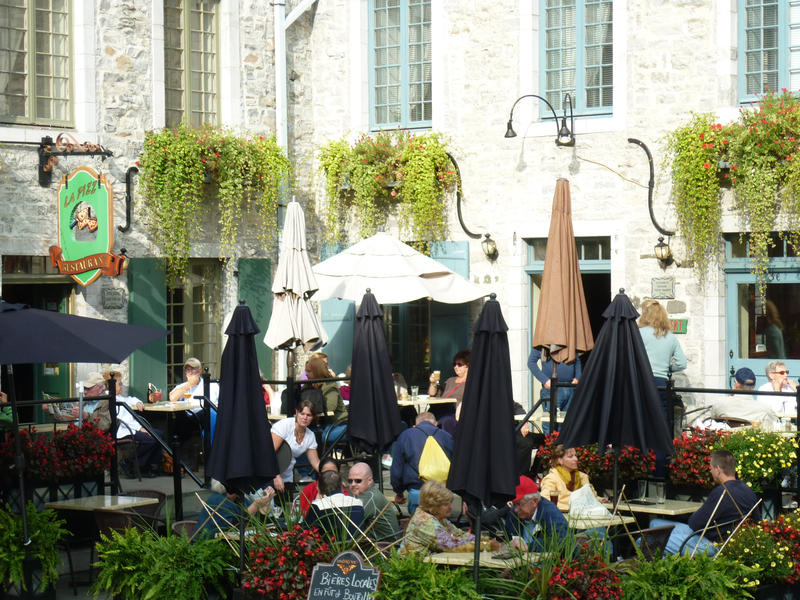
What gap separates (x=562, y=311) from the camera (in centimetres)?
1043

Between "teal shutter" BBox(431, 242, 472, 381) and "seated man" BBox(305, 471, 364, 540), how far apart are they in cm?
686

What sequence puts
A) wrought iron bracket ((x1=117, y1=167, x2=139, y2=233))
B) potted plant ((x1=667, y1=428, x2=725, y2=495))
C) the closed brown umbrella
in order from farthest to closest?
wrought iron bracket ((x1=117, y1=167, x2=139, y2=233)), the closed brown umbrella, potted plant ((x1=667, y1=428, x2=725, y2=495))

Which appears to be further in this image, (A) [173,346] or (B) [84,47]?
(A) [173,346]

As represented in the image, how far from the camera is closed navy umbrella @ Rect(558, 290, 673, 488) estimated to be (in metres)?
7.91

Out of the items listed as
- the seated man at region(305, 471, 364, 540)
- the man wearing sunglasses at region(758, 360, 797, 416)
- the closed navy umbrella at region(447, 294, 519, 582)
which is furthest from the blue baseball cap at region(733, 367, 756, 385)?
the seated man at region(305, 471, 364, 540)

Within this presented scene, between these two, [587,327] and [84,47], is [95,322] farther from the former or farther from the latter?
[84,47]

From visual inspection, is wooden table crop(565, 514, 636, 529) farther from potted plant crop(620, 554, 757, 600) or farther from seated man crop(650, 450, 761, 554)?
potted plant crop(620, 554, 757, 600)

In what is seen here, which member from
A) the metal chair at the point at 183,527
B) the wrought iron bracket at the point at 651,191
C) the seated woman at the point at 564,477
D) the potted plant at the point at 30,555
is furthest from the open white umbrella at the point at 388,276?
the potted plant at the point at 30,555

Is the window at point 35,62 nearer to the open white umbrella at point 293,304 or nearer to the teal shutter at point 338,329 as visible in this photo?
the open white umbrella at point 293,304

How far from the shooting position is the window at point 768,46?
12.4 meters

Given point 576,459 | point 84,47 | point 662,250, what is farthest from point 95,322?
point 662,250

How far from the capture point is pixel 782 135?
11.8m

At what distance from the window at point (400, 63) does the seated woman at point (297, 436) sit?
5533mm

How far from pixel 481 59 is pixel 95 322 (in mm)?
7005
